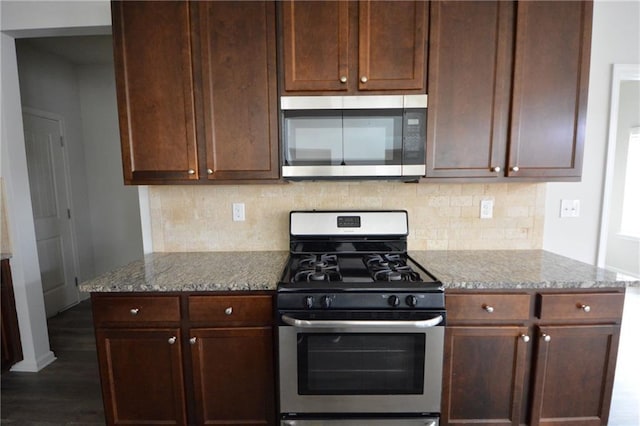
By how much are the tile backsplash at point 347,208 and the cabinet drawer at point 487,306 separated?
608mm

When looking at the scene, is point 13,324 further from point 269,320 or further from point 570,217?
point 570,217

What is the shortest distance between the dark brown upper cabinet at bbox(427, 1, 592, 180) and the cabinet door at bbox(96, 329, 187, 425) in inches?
65.5

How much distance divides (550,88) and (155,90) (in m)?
2.15

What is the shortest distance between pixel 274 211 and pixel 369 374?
112 centimetres

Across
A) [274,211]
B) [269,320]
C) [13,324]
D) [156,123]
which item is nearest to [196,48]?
[156,123]

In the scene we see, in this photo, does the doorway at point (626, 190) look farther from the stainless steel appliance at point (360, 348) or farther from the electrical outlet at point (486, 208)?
the stainless steel appliance at point (360, 348)

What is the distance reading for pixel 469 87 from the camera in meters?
1.58

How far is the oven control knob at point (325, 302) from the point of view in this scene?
1.31m

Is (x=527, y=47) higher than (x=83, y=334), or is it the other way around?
(x=527, y=47)

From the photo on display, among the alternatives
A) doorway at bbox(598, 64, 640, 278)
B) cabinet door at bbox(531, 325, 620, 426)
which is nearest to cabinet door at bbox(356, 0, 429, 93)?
cabinet door at bbox(531, 325, 620, 426)

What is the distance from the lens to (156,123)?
5.34 feet

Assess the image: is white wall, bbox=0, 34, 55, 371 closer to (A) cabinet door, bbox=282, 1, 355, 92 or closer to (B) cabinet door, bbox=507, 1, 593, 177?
(A) cabinet door, bbox=282, 1, 355, 92

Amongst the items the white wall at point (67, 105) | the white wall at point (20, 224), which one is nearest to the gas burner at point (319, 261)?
the white wall at point (20, 224)

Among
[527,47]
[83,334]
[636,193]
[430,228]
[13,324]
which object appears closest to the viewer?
[527,47]
